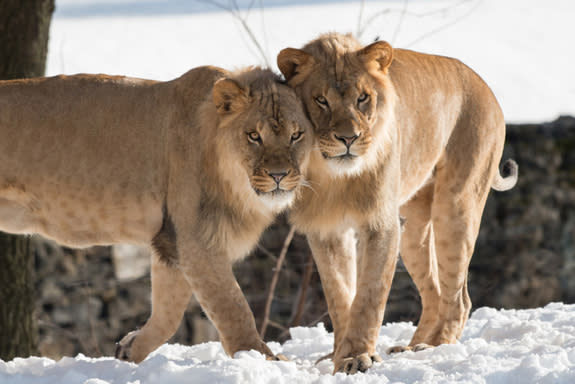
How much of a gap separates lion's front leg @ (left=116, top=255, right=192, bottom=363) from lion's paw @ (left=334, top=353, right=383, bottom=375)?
99cm

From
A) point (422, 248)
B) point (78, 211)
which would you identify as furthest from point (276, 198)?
point (422, 248)

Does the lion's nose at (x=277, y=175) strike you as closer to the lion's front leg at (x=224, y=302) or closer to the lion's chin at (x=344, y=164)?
the lion's chin at (x=344, y=164)

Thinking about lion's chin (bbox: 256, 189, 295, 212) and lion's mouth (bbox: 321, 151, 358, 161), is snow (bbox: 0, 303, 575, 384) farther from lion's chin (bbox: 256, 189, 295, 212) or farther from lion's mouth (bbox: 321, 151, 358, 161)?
lion's mouth (bbox: 321, 151, 358, 161)

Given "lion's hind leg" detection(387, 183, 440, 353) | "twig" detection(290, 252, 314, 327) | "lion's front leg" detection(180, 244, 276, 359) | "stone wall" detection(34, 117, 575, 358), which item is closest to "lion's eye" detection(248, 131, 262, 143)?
"lion's front leg" detection(180, 244, 276, 359)

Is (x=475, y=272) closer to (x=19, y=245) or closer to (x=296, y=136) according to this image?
(x=19, y=245)

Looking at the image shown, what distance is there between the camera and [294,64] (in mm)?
3629

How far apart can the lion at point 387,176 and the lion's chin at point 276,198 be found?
20 cm

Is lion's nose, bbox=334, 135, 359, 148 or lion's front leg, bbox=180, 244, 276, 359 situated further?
lion's front leg, bbox=180, 244, 276, 359

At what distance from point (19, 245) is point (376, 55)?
303cm

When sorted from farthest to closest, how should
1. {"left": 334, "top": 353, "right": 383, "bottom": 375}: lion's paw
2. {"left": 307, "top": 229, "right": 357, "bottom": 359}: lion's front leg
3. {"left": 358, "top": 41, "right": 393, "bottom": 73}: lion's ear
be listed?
1. {"left": 307, "top": 229, "right": 357, "bottom": 359}: lion's front leg
2. {"left": 358, "top": 41, "right": 393, "bottom": 73}: lion's ear
3. {"left": 334, "top": 353, "right": 383, "bottom": 375}: lion's paw

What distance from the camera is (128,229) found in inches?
157

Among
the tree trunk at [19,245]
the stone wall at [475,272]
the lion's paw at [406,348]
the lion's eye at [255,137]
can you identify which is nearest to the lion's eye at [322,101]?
the lion's eye at [255,137]

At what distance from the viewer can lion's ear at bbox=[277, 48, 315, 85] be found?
3.55 metres

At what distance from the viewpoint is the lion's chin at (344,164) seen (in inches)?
136
